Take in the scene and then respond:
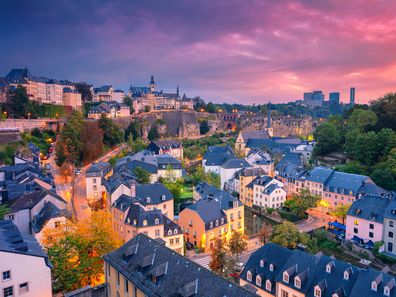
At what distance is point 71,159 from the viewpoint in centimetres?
5647

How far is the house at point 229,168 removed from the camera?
56.5m

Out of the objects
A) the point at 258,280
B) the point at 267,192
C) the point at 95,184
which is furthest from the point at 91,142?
the point at 258,280

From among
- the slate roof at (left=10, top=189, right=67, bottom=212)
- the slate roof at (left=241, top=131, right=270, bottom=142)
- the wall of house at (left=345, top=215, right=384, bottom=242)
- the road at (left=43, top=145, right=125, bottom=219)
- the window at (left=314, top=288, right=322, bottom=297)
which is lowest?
the wall of house at (left=345, top=215, right=384, bottom=242)

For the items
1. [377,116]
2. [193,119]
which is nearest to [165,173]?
[377,116]

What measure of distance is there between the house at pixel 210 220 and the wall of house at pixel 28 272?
17648 millimetres

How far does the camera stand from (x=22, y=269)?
16703 mm

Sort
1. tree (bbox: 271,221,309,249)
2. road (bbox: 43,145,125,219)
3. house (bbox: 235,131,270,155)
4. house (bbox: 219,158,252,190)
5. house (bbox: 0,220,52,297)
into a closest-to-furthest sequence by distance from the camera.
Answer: house (bbox: 0,220,52,297) → tree (bbox: 271,221,309,249) → road (bbox: 43,145,125,219) → house (bbox: 219,158,252,190) → house (bbox: 235,131,270,155)

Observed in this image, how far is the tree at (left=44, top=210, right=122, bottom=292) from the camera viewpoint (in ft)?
66.1

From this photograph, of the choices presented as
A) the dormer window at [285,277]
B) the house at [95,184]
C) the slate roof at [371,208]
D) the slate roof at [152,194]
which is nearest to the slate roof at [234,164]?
the slate roof at [152,194]

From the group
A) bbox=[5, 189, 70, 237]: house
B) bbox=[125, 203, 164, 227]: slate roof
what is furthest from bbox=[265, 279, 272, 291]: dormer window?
bbox=[5, 189, 70, 237]: house

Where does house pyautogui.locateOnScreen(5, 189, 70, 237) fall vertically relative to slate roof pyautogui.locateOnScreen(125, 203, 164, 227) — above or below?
above

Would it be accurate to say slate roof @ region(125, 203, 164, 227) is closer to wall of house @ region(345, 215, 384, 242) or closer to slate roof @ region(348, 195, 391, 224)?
wall of house @ region(345, 215, 384, 242)

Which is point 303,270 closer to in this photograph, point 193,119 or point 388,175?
point 388,175

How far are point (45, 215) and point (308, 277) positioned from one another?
2156cm
